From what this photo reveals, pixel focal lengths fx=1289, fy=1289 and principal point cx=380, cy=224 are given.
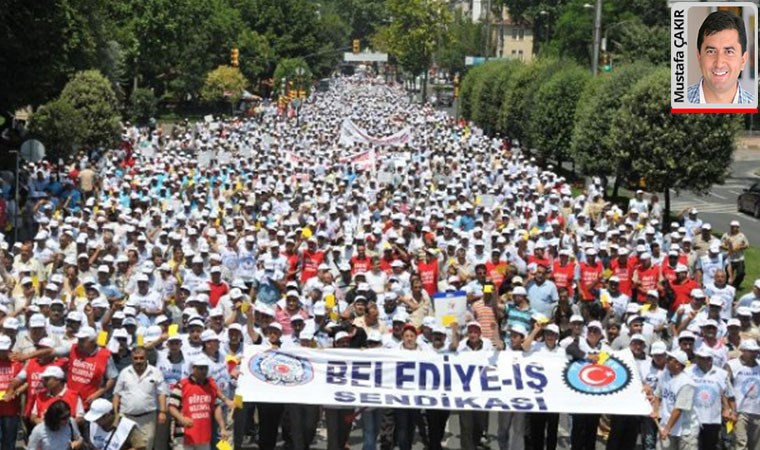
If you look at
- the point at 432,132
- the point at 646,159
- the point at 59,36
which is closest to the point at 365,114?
the point at 432,132

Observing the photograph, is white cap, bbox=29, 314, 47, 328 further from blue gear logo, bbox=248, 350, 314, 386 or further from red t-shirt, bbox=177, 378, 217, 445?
blue gear logo, bbox=248, 350, 314, 386

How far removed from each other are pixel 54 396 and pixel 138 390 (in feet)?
2.56

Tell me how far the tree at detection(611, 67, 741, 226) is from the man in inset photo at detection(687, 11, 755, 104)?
7022 mm

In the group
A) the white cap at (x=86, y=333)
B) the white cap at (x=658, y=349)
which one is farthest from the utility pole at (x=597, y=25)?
the white cap at (x=86, y=333)

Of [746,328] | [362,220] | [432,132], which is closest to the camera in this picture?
[746,328]

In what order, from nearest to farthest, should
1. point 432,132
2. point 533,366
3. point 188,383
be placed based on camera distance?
point 188,383
point 533,366
point 432,132

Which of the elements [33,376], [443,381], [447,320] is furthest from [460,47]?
[33,376]

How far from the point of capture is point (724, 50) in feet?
69.2

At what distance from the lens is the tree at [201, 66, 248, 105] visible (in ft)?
277

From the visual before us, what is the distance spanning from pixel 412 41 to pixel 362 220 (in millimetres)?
89270

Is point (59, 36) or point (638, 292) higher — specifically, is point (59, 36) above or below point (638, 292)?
above

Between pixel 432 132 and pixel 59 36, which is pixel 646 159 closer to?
pixel 59 36

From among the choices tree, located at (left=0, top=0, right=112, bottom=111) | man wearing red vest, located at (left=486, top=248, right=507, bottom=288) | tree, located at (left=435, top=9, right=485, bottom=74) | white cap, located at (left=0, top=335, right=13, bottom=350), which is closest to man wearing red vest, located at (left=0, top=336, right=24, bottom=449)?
white cap, located at (left=0, top=335, right=13, bottom=350)

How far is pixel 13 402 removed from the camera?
11844 millimetres
